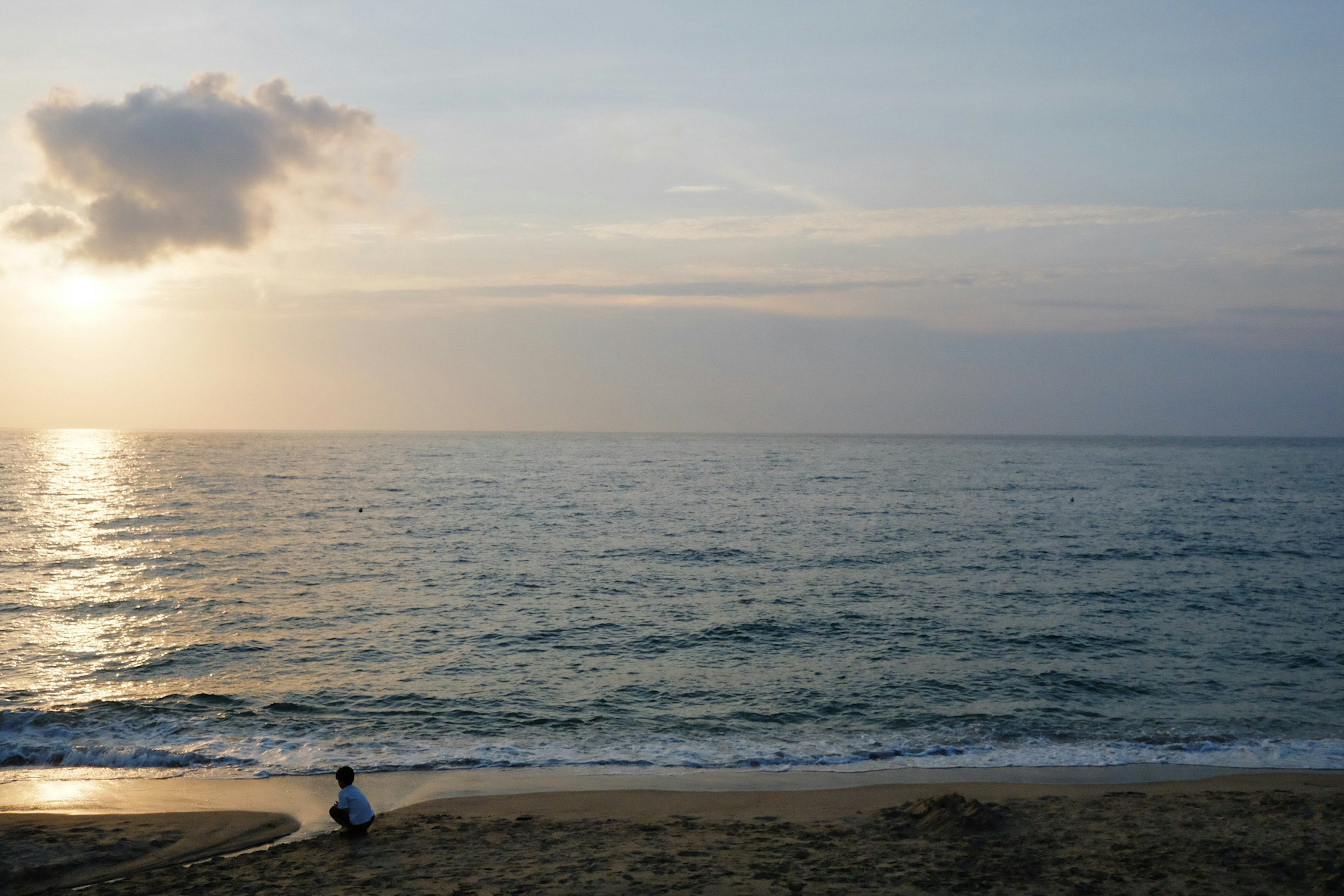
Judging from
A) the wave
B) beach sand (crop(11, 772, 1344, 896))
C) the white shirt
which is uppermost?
the white shirt

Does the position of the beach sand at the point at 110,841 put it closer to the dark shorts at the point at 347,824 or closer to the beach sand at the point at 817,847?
the beach sand at the point at 817,847

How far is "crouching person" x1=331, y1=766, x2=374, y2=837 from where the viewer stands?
13.1 m

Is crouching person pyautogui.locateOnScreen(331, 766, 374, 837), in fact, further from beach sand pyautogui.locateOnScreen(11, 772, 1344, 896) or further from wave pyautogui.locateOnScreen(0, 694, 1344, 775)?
wave pyautogui.locateOnScreen(0, 694, 1344, 775)

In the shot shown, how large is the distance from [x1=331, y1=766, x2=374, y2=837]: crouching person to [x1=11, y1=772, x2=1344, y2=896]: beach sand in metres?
Result: 0.20

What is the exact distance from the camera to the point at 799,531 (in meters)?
55.2

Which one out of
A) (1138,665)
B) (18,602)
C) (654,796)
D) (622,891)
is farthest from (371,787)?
(18,602)

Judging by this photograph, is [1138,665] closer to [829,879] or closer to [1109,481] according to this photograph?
[829,879]

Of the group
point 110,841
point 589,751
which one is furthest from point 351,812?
point 589,751

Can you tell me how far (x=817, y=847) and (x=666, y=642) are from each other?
1474cm

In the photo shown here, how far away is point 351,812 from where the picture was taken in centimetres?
1309

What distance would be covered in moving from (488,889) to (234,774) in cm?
876

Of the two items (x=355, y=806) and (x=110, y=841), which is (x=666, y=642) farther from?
(x=110, y=841)

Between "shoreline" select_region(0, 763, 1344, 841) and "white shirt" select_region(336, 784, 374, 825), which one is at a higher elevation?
"white shirt" select_region(336, 784, 374, 825)

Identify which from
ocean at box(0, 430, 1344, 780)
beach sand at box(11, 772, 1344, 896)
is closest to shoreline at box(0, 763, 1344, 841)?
ocean at box(0, 430, 1344, 780)
